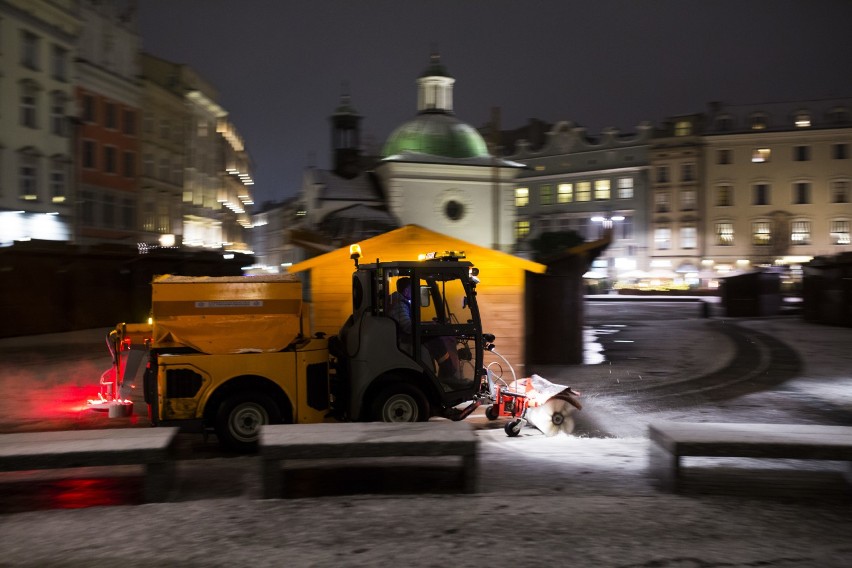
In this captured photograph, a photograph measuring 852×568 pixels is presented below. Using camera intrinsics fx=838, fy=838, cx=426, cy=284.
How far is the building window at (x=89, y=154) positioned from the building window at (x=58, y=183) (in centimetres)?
489

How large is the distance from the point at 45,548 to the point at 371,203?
63907 mm

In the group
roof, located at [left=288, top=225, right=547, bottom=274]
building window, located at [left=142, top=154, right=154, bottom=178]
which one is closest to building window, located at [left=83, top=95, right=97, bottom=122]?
building window, located at [left=142, top=154, right=154, bottom=178]

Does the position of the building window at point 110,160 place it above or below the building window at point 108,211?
above

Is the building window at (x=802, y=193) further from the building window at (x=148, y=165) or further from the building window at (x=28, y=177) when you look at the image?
the building window at (x=28, y=177)

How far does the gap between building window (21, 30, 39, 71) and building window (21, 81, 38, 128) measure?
0.94 m

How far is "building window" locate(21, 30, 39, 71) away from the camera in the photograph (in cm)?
3997

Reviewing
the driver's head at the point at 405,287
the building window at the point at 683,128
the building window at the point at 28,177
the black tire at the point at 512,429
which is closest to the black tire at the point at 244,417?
the driver's head at the point at 405,287

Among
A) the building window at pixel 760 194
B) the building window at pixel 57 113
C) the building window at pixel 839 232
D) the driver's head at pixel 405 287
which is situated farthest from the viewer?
the building window at pixel 760 194

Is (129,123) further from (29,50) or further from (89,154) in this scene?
(29,50)

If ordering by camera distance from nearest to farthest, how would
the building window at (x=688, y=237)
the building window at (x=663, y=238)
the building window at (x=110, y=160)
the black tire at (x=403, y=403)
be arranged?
1. the black tire at (x=403, y=403)
2. the building window at (x=110, y=160)
3. the building window at (x=688, y=237)
4. the building window at (x=663, y=238)

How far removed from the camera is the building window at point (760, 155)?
7719cm

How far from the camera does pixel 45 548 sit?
5613 mm

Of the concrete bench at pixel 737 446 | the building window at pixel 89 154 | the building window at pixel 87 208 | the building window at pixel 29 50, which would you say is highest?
the building window at pixel 29 50

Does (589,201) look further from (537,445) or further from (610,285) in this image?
(537,445)
